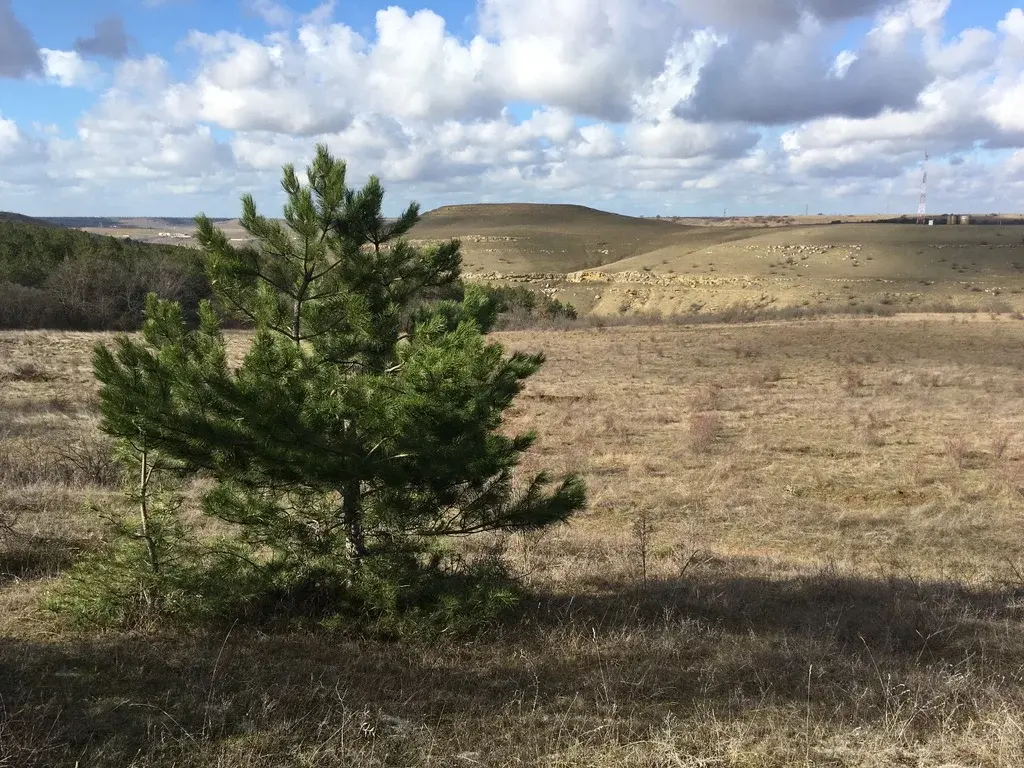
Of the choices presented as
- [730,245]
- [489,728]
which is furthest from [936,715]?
[730,245]

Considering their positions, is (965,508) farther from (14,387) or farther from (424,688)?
(14,387)

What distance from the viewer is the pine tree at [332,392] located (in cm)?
475

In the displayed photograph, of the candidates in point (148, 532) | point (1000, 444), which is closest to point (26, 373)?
point (148, 532)

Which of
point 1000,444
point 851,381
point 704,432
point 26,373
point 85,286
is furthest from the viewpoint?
point 85,286

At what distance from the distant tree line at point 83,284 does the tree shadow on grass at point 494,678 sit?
31979mm

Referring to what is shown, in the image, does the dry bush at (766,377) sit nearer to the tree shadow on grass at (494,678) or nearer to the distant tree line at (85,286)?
the tree shadow on grass at (494,678)

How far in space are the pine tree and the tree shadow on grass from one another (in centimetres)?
86

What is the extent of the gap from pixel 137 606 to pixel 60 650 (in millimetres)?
611

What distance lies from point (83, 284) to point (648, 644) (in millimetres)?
39829

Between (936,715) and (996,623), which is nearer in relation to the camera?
(936,715)

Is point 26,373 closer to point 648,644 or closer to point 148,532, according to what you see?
point 148,532

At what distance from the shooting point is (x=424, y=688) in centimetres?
444

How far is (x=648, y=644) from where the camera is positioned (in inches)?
213

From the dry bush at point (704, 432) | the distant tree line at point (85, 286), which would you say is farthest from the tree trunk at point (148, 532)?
the distant tree line at point (85, 286)
